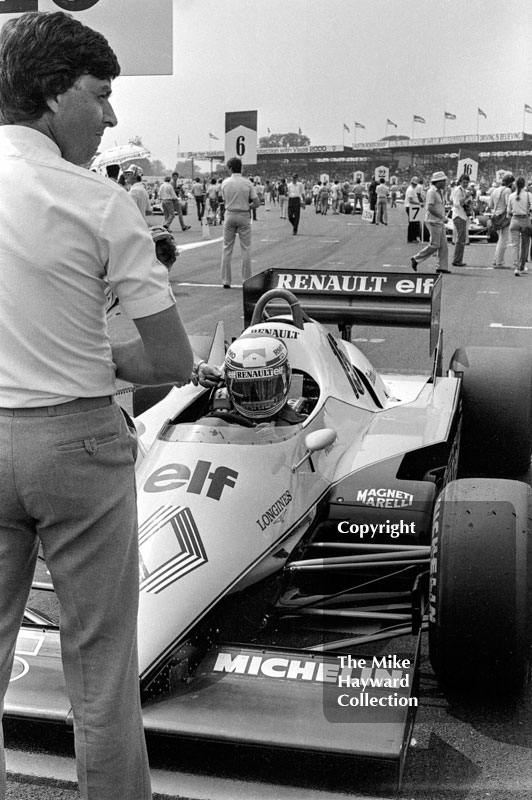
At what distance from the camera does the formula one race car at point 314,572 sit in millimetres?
2742

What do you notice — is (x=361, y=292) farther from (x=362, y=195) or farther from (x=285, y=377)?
(x=362, y=195)

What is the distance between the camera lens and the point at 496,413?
17.5 feet

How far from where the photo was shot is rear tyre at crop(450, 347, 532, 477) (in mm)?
5305

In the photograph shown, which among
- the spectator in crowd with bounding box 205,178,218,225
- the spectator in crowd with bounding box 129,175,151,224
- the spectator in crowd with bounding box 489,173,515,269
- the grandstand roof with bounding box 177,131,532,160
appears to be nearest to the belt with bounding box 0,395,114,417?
the spectator in crowd with bounding box 129,175,151,224

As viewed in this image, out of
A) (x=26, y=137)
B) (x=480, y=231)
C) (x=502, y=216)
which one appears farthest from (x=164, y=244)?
(x=480, y=231)

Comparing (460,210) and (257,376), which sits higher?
(257,376)

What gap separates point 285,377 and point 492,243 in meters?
21.6

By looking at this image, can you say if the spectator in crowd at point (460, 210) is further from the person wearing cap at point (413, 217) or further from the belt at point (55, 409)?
the belt at point (55, 409)

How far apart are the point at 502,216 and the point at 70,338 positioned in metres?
15.6

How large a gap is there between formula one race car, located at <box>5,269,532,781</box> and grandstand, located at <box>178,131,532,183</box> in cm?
7731

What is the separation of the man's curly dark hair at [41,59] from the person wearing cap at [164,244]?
1.90 ft

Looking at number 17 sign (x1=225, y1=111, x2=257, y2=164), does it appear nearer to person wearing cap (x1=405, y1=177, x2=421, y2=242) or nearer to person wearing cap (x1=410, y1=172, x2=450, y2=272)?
person wearing cap (x1=410, y1=172, x2=450, y2=272)

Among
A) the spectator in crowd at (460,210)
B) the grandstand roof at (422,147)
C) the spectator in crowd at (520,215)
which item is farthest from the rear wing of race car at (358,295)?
the grandstand roof at (422,147)

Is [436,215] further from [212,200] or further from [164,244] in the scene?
[212,200]
